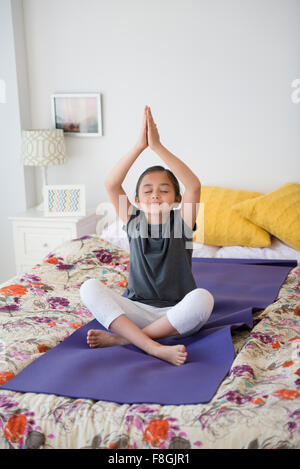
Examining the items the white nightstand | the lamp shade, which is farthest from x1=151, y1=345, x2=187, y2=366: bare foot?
the lamp shade

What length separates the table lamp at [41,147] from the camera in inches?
124

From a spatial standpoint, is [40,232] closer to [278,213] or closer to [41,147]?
[41,147]

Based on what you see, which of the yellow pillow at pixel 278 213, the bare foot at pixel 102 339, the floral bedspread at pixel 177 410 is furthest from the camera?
the yellow pillow at pixel 278 213

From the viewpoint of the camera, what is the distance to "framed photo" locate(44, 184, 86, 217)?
3.21 meters

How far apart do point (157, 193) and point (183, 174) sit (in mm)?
115

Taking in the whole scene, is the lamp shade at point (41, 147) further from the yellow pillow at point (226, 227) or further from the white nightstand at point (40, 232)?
the yellow pillow at point (226, 227)

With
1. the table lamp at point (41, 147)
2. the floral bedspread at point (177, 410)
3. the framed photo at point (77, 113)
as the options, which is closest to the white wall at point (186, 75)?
the framed photo at point (77, 113)

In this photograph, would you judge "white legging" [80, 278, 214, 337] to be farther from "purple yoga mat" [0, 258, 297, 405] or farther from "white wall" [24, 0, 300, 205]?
"white wall" [24, 0, 300, 205]

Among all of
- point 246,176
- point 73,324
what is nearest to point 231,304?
point 73,324

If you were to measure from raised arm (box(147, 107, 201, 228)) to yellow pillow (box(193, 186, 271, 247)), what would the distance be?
96cm

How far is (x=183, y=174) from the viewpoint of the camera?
174 cm

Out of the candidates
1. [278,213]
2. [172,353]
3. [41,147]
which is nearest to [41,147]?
[41,147]

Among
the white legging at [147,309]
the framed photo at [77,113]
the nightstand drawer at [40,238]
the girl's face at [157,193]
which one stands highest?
the framed photo at [77,113]

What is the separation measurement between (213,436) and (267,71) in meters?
2.39
